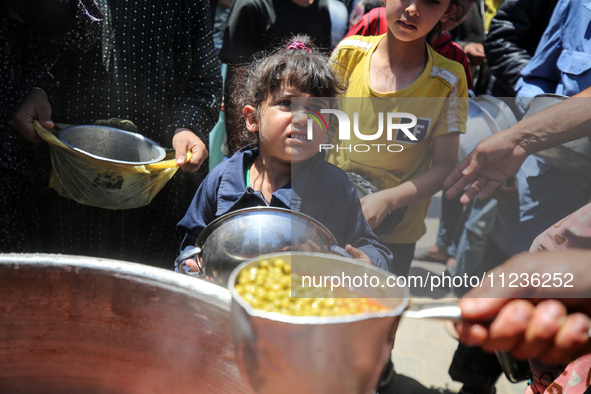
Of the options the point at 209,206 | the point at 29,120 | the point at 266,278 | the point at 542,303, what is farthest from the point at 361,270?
the point at 29,120

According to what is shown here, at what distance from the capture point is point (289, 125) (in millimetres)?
1570

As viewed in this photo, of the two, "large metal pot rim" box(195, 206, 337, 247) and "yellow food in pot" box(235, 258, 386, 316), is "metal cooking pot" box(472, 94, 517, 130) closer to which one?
"large metal pot rim" box(195, 206, 337, 247)

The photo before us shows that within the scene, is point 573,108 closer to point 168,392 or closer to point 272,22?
point 168,392

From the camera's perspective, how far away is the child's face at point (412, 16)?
174 cm

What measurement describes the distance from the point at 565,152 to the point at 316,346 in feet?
4.85

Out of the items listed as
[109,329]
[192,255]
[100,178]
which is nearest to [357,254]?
[192,255]

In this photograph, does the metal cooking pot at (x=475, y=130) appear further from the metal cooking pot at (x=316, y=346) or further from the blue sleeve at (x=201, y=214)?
the metal cooking pot at (x=316, y=346)

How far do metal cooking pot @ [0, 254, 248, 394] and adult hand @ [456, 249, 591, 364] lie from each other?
470 millimetres

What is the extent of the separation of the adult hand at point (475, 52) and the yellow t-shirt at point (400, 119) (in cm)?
189

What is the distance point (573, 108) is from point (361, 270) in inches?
42.5

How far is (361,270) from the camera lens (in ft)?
2.97

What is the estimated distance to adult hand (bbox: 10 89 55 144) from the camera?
149 centimetres

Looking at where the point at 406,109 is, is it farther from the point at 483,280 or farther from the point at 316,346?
the point at 316,346

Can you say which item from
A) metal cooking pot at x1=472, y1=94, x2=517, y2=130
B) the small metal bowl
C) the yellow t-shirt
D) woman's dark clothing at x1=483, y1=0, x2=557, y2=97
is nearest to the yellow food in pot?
the small metal bowl
